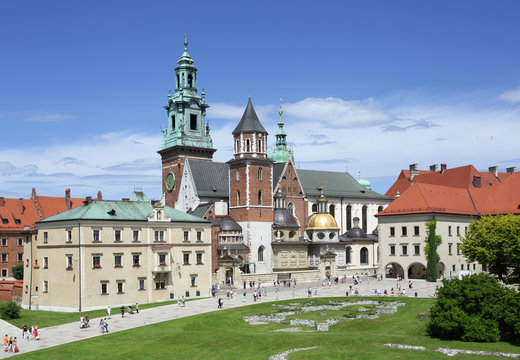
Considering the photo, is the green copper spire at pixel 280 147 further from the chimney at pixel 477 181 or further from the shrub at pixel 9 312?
the shrub at pixel 9 312

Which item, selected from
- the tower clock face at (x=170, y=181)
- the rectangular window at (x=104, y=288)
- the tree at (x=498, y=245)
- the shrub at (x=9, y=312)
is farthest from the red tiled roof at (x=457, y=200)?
the shrub at (x=9, y=312)

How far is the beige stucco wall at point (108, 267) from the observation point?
67.1 metres

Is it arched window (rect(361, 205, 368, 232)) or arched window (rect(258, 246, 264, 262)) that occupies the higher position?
arched window (rect(361, 205, 368, 232))

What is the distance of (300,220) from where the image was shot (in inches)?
4380

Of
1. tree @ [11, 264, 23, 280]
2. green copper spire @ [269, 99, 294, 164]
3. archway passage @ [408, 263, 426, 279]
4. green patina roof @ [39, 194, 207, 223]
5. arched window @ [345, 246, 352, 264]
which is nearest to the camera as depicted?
green patina roof @ [39, 194, 207, 223]

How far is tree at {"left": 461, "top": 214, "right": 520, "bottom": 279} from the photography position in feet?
236

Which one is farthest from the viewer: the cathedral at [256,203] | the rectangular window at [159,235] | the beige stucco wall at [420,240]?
the cathedral at [256,203]

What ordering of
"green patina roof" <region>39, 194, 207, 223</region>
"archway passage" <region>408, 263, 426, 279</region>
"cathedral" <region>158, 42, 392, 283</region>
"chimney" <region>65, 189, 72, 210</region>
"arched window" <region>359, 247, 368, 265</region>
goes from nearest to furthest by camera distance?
"green patina roof" <region>39, 194, 207, 223</region>
"archway passage" <region>408, 263, 426, 279</region>
"cathedral" <region>158, 42, 392, 283</region>
"chimney" <region>65, 189, 72, 210</region>
"arched window" <region>359, 247, 368, 265</region>

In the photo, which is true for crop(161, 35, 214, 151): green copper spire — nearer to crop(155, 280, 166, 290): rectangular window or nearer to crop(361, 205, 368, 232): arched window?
crop(361, 205, 368, 232): arched window

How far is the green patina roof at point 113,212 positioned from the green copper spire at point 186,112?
4392 cm

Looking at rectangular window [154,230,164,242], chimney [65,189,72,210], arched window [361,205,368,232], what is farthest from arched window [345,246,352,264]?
chimney [65,189,72,210]

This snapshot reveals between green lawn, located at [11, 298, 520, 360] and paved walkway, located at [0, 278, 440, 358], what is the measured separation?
2483mm

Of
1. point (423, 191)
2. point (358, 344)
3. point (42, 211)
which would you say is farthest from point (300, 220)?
point (358, 344)

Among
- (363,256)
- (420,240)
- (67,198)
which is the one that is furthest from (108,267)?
(363,256)
